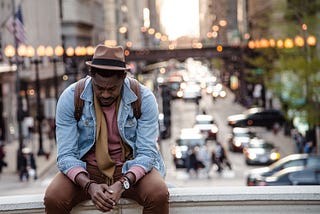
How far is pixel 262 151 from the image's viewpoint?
36688mm

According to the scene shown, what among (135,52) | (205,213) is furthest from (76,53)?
(205,213)

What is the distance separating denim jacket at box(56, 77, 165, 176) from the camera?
6.15m

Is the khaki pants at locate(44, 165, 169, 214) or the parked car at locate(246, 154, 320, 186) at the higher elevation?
the khaki pants at locate(44, 165, 169, 214)

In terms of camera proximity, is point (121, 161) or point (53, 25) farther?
point (53, 25)

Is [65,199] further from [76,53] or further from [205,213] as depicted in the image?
[76,53]

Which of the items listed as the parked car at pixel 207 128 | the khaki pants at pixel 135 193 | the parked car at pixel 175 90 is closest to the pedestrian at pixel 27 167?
the parked car at pixel 207 128

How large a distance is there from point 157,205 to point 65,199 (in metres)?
0.63

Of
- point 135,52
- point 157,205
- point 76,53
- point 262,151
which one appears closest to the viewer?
point 157,205

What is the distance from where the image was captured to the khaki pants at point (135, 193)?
596 cm

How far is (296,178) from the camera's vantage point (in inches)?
847

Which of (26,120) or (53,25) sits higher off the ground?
(53,25)

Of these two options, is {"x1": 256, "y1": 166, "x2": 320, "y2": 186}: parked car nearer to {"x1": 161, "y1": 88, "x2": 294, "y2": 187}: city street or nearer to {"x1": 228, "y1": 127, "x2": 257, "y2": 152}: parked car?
{"x1": 161, "y1": 88, "x2": 294, "y2": 187}: city street

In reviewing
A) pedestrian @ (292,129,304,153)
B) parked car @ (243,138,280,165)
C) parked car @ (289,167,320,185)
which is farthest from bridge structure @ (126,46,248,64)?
parked car @ (289,167,320,185)

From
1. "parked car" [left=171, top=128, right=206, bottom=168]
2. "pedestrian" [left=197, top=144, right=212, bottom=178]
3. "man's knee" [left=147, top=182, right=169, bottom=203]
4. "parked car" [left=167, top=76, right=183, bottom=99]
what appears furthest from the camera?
"parked car" [left=167, top=76, right=183, bottom=99]
